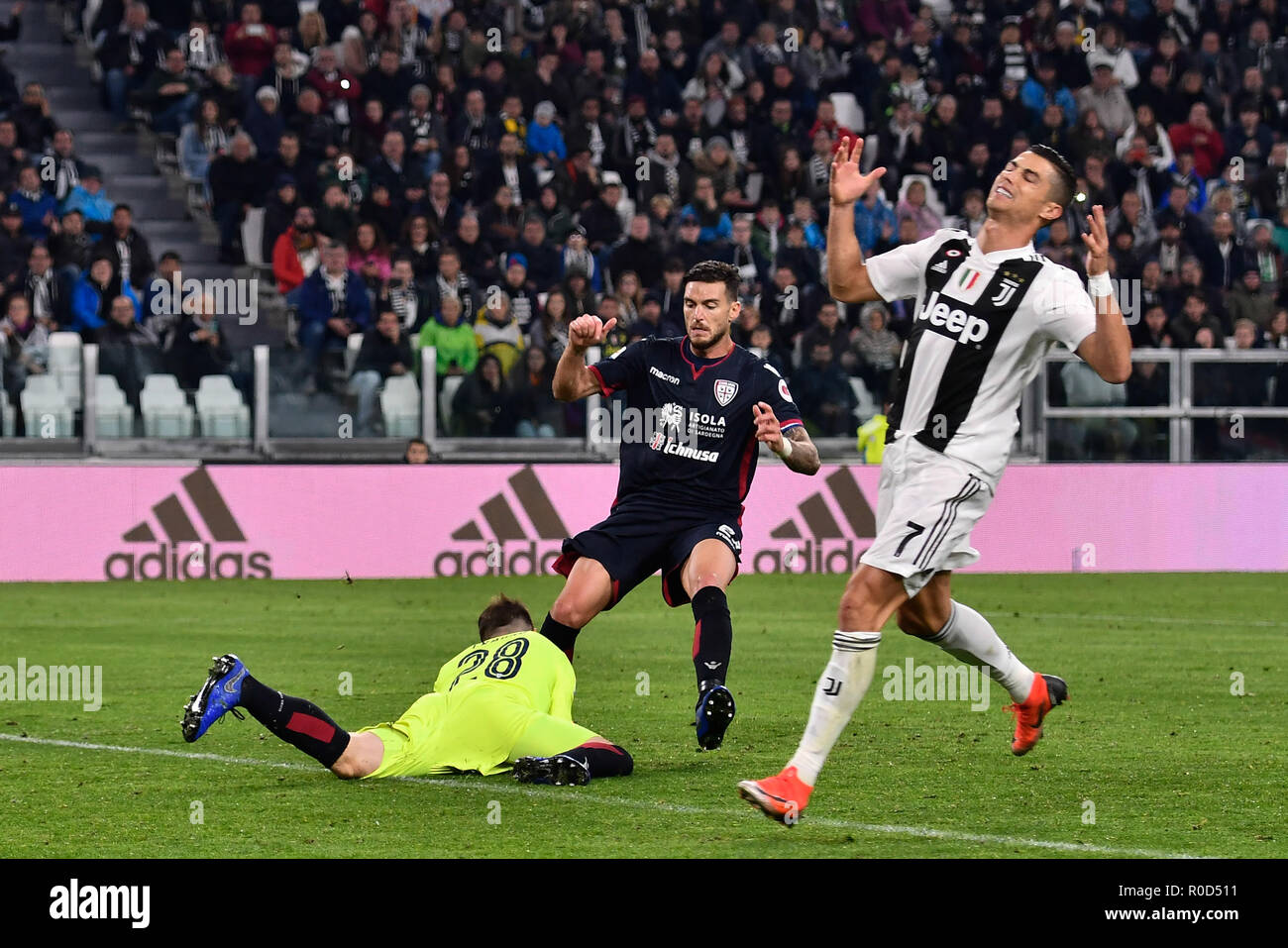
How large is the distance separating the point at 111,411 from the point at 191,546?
1437mm

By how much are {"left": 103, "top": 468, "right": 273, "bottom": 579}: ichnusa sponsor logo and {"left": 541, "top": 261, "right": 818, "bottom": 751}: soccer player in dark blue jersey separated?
9048 mm

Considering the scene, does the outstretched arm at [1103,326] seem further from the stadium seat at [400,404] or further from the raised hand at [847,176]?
the stadium seat at [400,404]

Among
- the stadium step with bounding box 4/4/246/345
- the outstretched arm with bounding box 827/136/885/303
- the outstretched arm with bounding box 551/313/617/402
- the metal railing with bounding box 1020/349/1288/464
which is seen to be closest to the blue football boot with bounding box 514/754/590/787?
the outstretched arm with bounding box 551/313/617/402

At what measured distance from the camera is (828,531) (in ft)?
58.6

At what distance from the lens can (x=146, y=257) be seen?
19.0 meters

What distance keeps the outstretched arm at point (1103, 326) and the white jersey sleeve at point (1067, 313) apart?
0.18ft

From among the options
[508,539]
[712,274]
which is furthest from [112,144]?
[712,274]

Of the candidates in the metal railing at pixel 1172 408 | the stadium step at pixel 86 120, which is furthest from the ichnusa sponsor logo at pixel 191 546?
the stadium step at pixel 86 120

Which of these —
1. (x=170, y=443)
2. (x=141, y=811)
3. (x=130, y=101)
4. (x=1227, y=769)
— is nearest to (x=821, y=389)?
(x=170, y=443)

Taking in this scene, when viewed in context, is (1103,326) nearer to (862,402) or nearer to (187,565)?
(187,565)

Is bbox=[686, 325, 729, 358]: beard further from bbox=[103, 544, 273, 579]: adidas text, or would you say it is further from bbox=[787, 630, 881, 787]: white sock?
bbox=[103, 544, 273, 579]: adidas text

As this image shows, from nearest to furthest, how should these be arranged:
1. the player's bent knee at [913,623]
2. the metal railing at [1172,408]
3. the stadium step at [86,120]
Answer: the player's bent knee at [913,623] → the metal railing at [1172,408] → the stadium step at [86,120]

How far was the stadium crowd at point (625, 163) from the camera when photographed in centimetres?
1878
